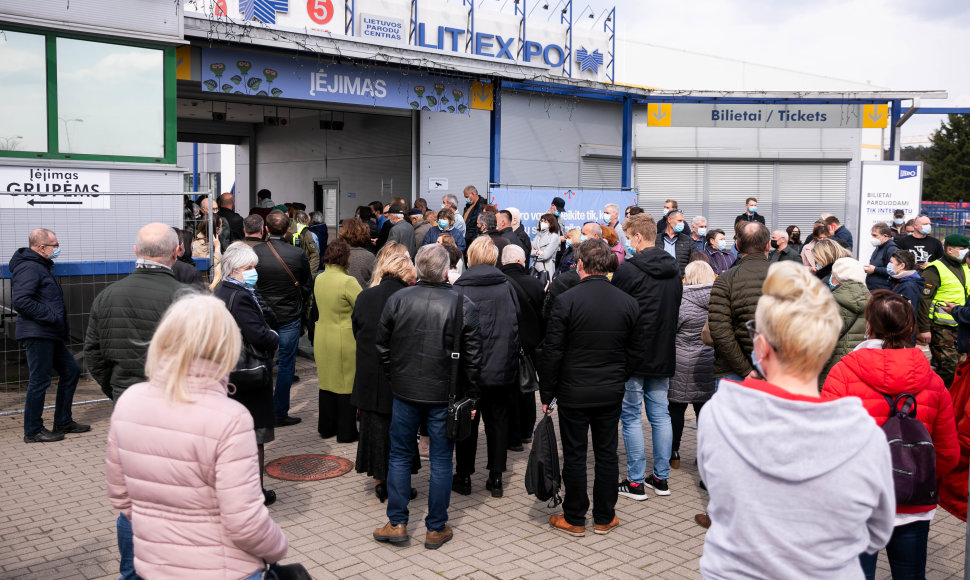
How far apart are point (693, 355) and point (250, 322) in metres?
3.46

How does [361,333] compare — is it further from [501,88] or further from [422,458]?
[501,88]

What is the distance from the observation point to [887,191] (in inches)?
663

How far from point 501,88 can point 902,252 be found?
30.2 ft

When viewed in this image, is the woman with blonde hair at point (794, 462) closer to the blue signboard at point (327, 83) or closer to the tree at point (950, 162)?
the blue signboard at point (327, 83)

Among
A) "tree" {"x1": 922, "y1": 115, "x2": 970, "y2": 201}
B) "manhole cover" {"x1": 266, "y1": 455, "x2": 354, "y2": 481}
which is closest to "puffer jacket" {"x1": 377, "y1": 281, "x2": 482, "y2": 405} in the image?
"manhole cover" {"x1": 266, "y1": 455, "x2": 354, "y2": 481}

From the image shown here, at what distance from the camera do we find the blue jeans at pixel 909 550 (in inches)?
146

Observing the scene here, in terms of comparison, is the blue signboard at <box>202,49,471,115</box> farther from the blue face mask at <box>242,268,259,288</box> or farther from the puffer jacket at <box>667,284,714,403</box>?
Answer: the puffer jacket at <box>667,284,714,403</box>

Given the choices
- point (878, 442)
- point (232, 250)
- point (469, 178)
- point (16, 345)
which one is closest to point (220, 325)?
point (878, 442)

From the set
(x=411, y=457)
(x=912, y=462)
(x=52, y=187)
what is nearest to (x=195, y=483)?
(x=411, y=457)

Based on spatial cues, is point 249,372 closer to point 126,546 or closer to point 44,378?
point 126,546

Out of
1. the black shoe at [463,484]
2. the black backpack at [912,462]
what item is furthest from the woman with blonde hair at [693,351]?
the black backpack at [912,462]

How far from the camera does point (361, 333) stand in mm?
6176

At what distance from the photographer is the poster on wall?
47.2 ft

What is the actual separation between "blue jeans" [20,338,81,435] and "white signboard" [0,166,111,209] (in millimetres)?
1886
